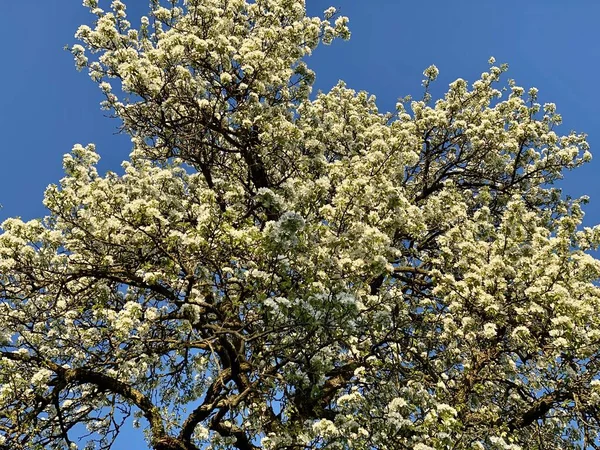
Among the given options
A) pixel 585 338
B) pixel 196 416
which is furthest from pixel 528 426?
pixel 196 416

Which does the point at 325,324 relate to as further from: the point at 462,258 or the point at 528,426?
the point at 528,426

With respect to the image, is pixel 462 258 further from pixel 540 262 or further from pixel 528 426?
pixel 528 426

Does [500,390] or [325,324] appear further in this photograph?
[500,390]

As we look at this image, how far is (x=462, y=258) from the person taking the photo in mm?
13102

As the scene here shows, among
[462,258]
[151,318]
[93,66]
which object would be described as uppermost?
[93,66]

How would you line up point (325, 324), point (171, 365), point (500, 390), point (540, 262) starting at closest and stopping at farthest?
point (325, 324)
point (540, 262)
point (500, 390)
point (171, 365)

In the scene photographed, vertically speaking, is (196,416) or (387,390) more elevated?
(196,416)

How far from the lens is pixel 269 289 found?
389 inches

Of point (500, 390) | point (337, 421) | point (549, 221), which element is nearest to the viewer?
point (337, 421)

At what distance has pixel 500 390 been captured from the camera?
13.3 metres

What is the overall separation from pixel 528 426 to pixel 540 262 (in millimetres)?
3622

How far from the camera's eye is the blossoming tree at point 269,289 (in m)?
10.3

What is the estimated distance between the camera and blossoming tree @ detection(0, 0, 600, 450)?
406 inches

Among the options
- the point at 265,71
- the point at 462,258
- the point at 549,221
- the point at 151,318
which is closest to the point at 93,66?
the point at 265,71
